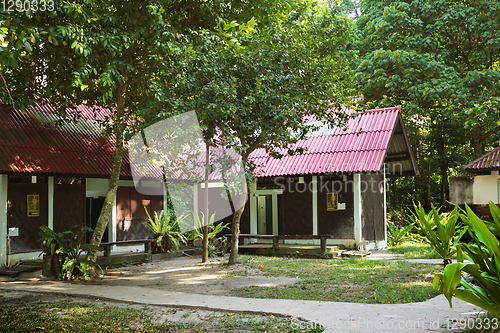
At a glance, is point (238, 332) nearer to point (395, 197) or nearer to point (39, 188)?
point (39, 188)

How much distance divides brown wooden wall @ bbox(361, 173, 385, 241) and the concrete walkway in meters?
8.42

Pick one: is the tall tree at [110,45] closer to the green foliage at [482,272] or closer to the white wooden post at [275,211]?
the green foliage at [482,272]

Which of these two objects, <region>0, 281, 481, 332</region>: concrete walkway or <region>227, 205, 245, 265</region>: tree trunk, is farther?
<region>227, 205, 245, 265</region>: tree trunk

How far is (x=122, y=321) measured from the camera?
5.83 metres

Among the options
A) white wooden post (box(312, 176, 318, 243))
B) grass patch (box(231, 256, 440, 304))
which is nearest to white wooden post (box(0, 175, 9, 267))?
grass patch (box(231, 256, 440, 304))

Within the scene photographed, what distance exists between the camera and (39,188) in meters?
11.7

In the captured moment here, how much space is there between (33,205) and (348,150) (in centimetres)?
1043

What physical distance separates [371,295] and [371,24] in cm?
1601

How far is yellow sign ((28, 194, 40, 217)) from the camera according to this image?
11.4 m

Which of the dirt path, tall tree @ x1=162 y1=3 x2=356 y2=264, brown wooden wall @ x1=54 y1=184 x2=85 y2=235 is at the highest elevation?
tall tree @ x1=162 y1=3 x2=356 y2=264

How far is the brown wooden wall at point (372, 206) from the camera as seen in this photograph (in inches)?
586

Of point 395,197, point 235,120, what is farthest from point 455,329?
point 395,197

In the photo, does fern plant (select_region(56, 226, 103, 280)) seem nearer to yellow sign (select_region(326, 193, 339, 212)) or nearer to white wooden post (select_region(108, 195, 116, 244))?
white wooden post (select_region(108, 195, 116, 244))

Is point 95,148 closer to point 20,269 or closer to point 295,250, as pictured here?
point 20,269
